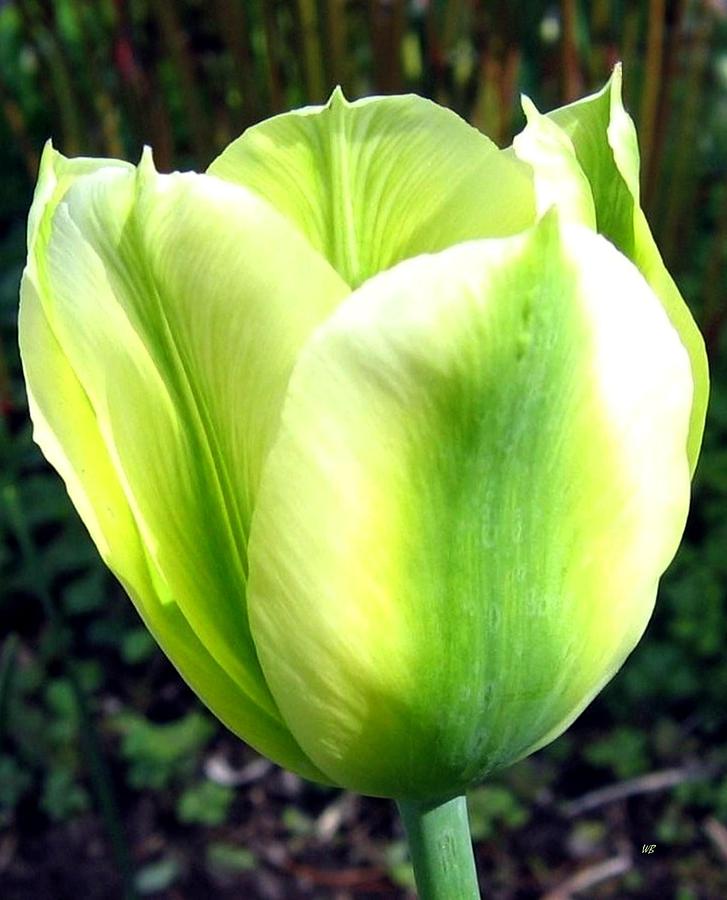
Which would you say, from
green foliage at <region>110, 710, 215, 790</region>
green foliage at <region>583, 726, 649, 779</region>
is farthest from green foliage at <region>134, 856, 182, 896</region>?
green foliage at <region>583, 726, 649, 779</region>

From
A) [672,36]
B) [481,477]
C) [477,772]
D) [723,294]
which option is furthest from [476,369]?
[723,294]

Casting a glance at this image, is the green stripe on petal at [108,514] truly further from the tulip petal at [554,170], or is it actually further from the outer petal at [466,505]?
the tulip petal at [554,170]

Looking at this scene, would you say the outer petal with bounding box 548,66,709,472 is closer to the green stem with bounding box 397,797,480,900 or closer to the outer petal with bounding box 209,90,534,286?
the outer petal with bounding box 209,90,534,286

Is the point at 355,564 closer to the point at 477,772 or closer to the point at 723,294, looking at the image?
the point at 477,772

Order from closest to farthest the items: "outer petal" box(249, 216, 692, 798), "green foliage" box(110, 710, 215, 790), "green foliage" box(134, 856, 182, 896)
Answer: "outer petal" box(249, 216, 692, 798) < "green foliage" box(134, 856, 182, 896) < "green foliage" box(110, 710, 215, 790)

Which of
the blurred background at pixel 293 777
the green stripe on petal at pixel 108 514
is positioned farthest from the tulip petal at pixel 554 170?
the blurred background at pixel 293 777

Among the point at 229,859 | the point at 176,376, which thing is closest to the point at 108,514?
the point at 176,376

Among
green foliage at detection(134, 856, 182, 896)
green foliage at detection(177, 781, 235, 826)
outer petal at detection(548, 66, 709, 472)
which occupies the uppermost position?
outer petal at detection(548, 66, 709, 472)
